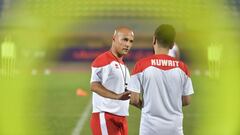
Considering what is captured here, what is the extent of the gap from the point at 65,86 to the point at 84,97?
3435 mm

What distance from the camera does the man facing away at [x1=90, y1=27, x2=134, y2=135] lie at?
5.90 m

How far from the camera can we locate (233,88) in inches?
782

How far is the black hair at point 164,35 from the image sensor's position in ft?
15.7

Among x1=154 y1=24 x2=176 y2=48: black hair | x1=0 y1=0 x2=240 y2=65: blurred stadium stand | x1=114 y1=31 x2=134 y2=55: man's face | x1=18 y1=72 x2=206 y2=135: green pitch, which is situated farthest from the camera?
x1=0 y1=0 x2=240 y2=65: blurred stadium stand

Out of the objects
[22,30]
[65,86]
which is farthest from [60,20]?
[65,86]

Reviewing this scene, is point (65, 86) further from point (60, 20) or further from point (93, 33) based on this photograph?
point (60, 20)

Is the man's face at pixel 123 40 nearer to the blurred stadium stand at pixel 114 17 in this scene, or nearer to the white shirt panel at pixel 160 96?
the white shirt panel at pixel 160 96

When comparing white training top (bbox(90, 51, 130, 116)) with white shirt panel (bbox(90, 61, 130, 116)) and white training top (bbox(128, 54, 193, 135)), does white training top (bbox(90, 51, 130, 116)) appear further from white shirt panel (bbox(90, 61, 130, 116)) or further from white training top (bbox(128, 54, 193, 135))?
white training top (bbox(128, 54, 193, 135))

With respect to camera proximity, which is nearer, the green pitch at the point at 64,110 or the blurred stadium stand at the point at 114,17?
the green pitch at the point at 64,110

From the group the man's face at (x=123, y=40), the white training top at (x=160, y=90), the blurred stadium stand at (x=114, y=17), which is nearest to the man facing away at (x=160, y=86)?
the white training top at (x=160, y=90)

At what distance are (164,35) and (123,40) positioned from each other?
1019mm

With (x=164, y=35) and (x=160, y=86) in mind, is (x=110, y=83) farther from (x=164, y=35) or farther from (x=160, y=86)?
(x=164, y=35)

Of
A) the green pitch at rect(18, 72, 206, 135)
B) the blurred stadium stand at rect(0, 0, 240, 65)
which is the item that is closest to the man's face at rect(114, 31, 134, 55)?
the green pitch at rect(18, 72, 206, 135)

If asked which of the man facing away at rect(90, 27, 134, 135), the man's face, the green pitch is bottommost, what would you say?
the green pitch
